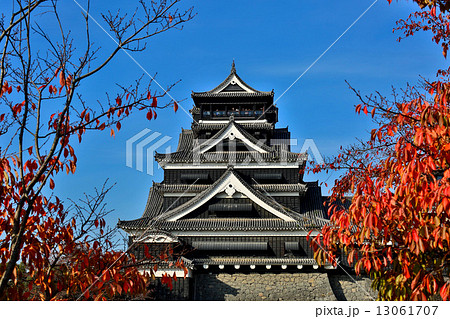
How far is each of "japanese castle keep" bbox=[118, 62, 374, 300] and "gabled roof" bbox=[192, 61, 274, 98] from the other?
140 mm

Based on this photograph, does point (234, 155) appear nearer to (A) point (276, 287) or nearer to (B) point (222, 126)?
(B) point (222, 126)

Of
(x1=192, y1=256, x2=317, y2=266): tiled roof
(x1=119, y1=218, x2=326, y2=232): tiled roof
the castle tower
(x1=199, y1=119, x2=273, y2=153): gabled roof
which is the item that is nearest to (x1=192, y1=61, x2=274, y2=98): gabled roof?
the castle tower

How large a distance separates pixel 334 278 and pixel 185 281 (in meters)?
7.16

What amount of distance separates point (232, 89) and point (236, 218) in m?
9.27

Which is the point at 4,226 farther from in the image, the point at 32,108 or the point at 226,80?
the point at 226,80

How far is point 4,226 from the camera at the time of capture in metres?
5.43

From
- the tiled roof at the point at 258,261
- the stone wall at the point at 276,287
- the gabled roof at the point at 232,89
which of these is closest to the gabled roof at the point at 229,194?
the tiled roof at the point at 258,261

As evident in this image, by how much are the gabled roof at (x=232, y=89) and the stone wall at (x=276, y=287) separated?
11.4 m

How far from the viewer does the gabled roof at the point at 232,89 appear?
25.6m

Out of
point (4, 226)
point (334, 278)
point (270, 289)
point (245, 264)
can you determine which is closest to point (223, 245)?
point (245, 264)

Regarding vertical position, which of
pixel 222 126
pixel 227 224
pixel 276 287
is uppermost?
pixel 222 126

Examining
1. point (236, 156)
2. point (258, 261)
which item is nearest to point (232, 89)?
point (236, 156)

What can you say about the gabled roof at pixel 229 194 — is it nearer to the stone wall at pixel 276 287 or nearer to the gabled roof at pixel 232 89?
the stone wall at pixel 276 287

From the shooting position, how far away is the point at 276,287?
19062 millimetres
